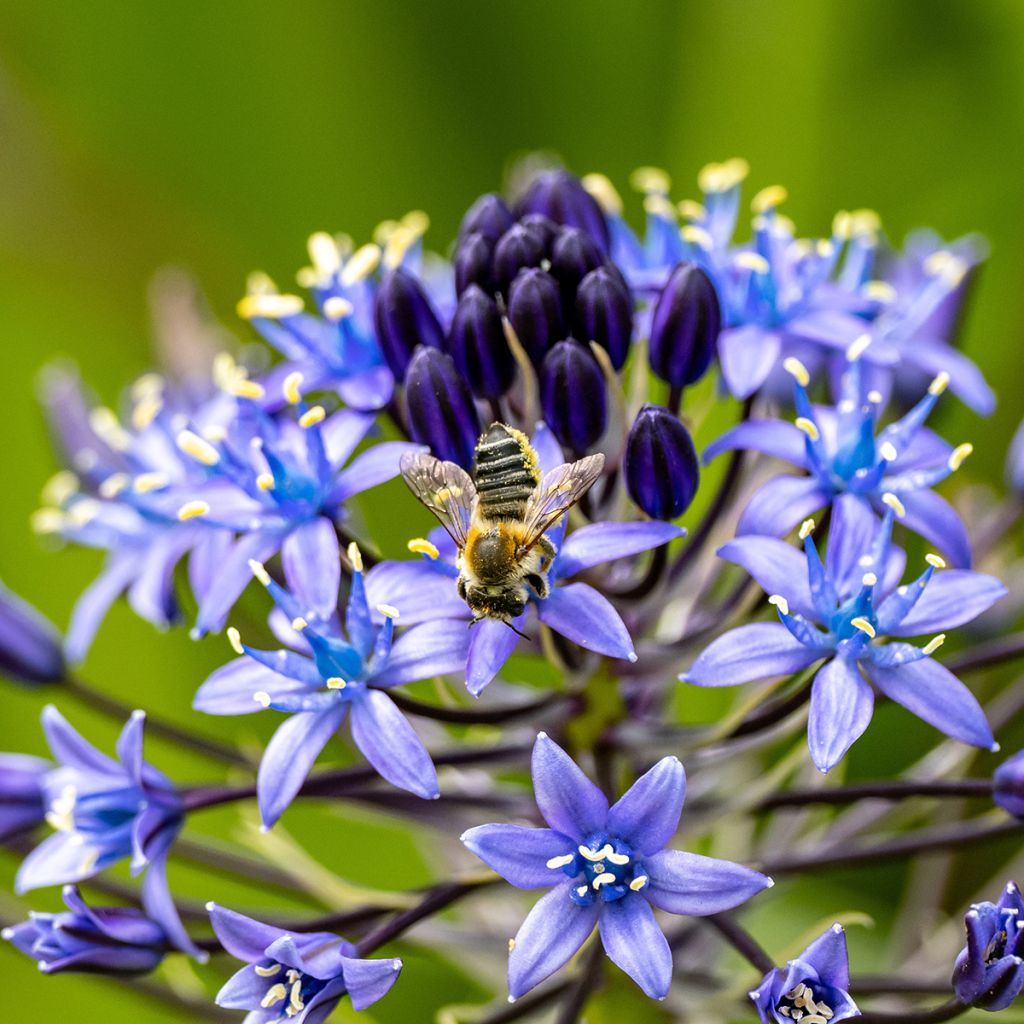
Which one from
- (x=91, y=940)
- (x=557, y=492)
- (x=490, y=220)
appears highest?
(x=490, y=220)

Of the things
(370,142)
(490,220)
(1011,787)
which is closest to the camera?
(1011,787)

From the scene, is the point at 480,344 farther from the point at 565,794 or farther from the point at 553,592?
the point at 565,794

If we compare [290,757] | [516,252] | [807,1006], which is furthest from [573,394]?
[807,1006]

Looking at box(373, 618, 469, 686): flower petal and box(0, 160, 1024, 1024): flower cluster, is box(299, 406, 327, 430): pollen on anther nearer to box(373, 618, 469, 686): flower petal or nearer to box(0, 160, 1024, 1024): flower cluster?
box(0, 160, 1024, 1024): flower cluster

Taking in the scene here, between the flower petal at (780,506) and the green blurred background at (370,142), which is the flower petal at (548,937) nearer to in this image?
the flower petal at (780,506)

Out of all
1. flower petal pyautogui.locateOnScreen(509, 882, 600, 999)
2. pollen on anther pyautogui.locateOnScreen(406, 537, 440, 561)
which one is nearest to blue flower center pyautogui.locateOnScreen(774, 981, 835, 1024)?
flower petal pyautogui.locateOnScreen(509, 882, 600, 999)
